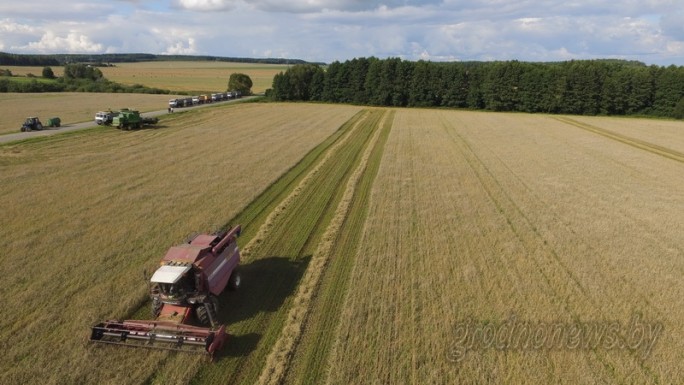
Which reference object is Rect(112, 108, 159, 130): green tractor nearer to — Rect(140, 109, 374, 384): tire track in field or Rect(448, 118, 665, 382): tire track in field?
Rect(140, 109, 374, 384): tire track in field

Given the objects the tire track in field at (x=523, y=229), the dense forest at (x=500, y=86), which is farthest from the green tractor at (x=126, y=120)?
the dense forest at (x=500, y=86)

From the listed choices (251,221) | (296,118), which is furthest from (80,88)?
(251,221)

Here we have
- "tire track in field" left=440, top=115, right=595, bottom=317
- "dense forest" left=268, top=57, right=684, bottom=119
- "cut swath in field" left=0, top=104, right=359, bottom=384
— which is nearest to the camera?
"cut swath in field" left=0, top=104, right=359, bottom=384

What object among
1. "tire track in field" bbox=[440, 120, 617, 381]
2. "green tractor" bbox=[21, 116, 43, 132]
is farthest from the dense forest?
"tire track in field" bbox=[440, 120, 617, 381]

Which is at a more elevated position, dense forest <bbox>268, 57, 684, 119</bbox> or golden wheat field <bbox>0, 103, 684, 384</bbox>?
dense forest <bbox>268, 57, 684, 119</bbox>

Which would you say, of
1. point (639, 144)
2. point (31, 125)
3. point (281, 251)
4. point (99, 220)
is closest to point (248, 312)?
point (281, 251)

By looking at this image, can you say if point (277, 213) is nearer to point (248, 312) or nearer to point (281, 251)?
point (281, 251)

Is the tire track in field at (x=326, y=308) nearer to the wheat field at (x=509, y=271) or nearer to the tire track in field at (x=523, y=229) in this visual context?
the wheat field at (x=509, y=271)
